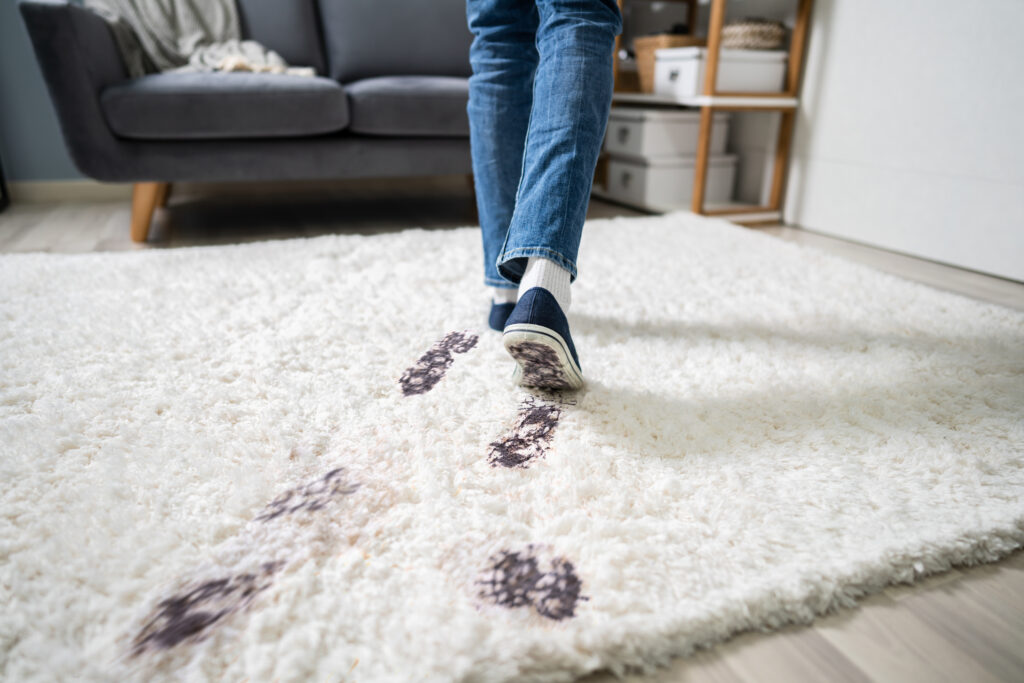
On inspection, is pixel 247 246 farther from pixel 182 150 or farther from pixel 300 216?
pixel 300 216

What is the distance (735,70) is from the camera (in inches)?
83.8

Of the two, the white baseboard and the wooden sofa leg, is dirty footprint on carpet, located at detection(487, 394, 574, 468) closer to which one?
the wooden sofa leg

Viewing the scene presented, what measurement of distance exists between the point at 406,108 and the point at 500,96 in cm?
106

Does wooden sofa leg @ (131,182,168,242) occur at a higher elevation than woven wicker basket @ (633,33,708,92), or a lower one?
lower

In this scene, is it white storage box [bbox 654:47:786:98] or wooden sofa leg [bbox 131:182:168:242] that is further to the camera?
white storage box [bbox 654:47:786:98]

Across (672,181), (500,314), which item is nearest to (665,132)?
(672,181)

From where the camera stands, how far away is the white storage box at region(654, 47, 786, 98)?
2.11 metres

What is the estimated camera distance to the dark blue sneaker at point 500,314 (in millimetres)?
1054

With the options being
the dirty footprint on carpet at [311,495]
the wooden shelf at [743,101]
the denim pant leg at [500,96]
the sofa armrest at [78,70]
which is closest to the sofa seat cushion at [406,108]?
the wooden shelf at [743,101]

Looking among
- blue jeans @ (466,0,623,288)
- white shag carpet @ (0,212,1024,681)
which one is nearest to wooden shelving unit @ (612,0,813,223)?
white shag carpet @ (0,212,1024,681)

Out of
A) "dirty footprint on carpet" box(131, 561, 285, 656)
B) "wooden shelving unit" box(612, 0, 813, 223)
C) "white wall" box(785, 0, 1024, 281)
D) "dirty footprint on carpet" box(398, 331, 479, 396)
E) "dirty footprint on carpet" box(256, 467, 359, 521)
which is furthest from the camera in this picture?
"wooden shelving unit" box(612, 0, 813, 223)

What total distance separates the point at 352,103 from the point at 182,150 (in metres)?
0.51

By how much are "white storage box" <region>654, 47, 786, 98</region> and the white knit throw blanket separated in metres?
1.29

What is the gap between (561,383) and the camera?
855 millimetres
